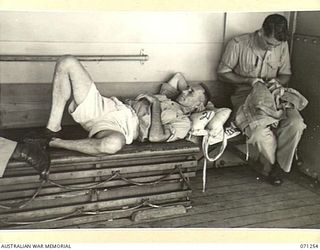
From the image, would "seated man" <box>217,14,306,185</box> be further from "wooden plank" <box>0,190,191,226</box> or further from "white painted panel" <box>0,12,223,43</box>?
"wooden plank" <box>0,190,191,226</box>

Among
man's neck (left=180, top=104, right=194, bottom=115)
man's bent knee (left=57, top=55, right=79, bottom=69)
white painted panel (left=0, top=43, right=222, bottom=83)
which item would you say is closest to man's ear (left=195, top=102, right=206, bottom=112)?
man's neck (left=180, top=104, right=194, bottom=115)

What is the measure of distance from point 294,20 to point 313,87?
0.20 metres

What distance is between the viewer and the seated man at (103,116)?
33.3 inches

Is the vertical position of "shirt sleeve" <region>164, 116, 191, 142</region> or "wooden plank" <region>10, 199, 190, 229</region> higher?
"shirt sleeve" <region>164, 116, 191, 142</region>

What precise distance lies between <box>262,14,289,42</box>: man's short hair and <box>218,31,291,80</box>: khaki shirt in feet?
0.30

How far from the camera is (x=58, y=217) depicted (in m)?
0.84

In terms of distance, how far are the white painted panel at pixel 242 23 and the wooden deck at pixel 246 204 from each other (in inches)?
15.6

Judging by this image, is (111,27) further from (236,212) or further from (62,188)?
(236,212)

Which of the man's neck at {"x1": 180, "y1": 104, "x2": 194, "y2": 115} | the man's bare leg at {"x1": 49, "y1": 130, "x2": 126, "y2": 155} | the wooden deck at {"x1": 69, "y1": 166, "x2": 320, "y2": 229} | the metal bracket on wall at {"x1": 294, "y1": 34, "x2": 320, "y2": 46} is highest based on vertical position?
the metal bracket on wall at {"x1": 294, "y1": 34, "x2": 320, "y2": 46}

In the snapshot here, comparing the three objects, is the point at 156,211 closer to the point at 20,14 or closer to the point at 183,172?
the point at 183,172

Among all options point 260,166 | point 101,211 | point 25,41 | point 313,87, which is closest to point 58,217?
point 101,211

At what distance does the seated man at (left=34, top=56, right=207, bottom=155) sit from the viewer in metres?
0.85

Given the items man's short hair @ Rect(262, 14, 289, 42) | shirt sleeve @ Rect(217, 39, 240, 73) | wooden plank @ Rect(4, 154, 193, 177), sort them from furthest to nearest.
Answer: shirt sleeve @ Rect(217, 39, 240, 73) → man's short hair @ Rect(262, 14, 289, 42) → wooden plank @ Rect(4, 154, 193, 177)

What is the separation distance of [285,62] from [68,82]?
2.03 ft
